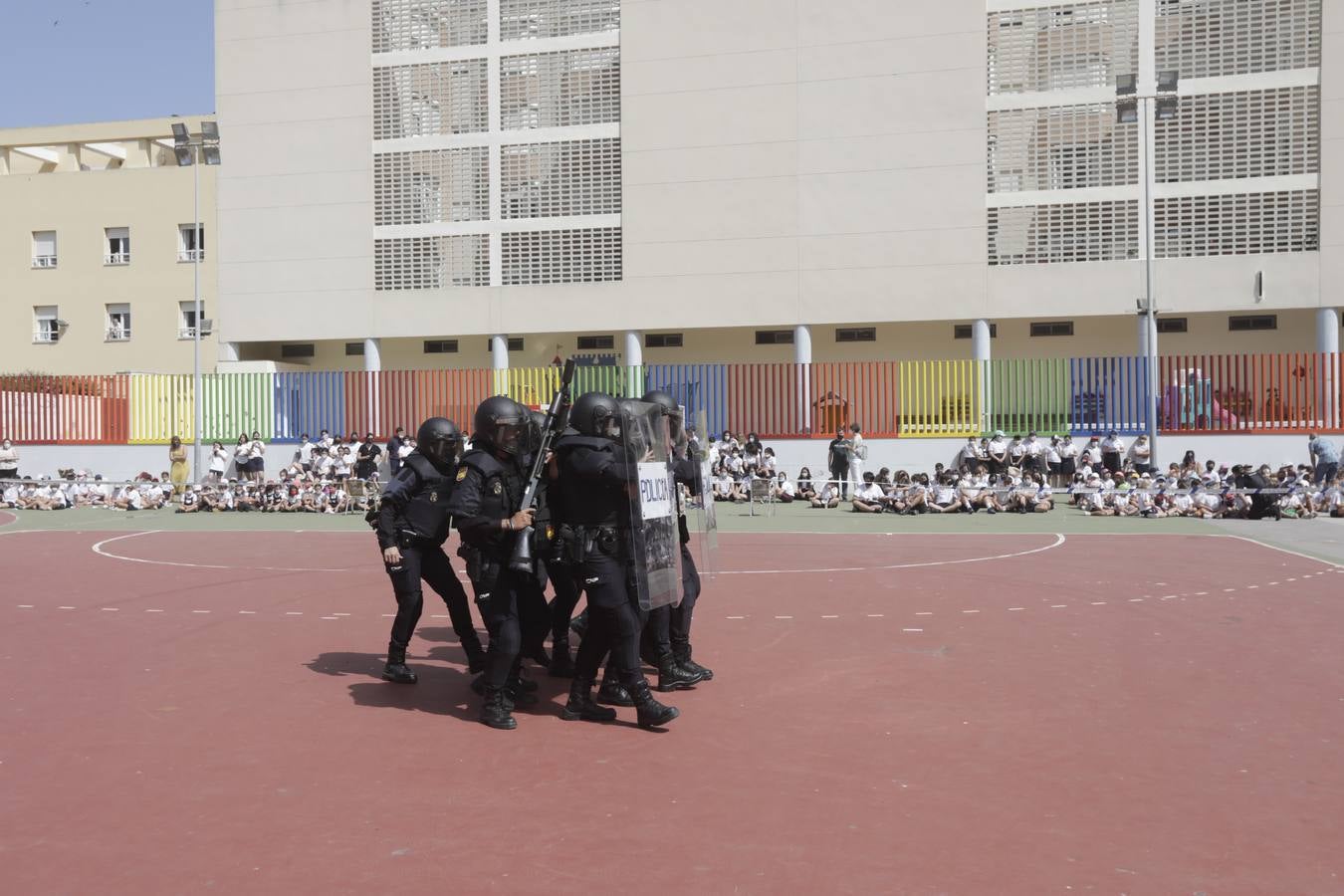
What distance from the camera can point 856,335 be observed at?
4053 centimetres

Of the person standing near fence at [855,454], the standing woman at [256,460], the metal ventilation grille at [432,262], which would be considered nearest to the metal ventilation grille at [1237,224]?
the person standing near fence at [855,454]

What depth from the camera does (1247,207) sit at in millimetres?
35250

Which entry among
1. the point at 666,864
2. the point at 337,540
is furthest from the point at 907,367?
the point at 666,864

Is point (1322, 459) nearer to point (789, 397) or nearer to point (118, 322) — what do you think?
point (789, 397)

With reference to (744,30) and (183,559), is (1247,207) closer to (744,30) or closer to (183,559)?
(744,30)

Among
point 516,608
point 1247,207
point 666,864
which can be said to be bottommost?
point 666,864

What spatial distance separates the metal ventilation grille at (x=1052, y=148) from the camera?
119ft

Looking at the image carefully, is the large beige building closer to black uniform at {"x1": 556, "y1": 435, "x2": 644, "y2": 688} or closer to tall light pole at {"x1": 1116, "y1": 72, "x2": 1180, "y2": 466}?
tall light pole at {"x1": 1116, "y1": 72, "x2": 1180, "y2": 466}

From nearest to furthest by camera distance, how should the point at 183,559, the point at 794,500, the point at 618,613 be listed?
the point at 618,613 < the point at 183,559 < the point at 794,500

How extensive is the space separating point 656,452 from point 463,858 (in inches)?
123

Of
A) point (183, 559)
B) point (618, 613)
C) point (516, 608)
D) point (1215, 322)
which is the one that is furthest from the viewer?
point (1215, 322)

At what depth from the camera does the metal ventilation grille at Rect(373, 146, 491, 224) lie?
40.8 m

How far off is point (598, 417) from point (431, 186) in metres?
35.2

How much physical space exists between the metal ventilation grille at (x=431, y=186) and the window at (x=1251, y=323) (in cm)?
2323
